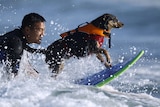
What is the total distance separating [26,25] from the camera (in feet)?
27.3

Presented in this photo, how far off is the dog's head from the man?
106 inches

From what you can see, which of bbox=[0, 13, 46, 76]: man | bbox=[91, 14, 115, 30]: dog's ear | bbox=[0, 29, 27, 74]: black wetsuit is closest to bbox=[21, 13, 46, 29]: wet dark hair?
bbox=[0, 13, 46, 76]: man

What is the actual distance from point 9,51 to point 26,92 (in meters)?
2.04

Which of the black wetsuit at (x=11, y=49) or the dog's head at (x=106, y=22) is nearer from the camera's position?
the black wetsuit at (x=11, y=49)

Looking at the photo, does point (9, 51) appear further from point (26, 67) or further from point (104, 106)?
point (104, 106)

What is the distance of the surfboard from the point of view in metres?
9.86

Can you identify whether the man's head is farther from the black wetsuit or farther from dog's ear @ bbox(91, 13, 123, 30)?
dog's ear @ bbox(91, 13, 123, 30)

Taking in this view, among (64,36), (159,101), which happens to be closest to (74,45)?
(64,36)

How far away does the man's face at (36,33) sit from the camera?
8.34 meters

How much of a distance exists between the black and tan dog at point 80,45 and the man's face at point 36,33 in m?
2.00

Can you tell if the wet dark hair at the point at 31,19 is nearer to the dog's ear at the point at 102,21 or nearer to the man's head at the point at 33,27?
the man's head at the point at 33,27

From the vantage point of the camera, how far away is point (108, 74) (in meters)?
10.2

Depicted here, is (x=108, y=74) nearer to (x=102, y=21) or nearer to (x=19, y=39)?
(x=102, y=21)

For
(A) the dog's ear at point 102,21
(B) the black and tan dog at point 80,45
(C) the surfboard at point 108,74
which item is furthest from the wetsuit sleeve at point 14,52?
(A) the dog's ear at point 102,21
